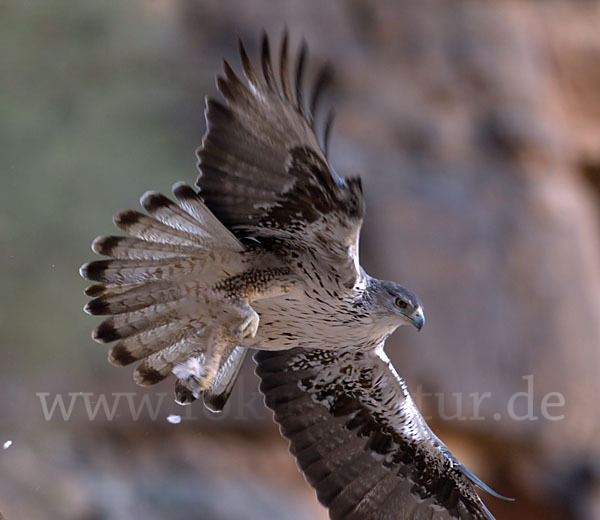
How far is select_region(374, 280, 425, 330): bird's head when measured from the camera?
4234mm

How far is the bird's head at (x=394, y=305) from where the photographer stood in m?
4.23

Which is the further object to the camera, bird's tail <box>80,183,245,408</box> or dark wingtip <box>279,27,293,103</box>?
bird's tail <box>80,183,245,408</box>

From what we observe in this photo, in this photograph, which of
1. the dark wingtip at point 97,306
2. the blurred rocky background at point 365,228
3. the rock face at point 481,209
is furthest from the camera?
the rock face at point 481,209

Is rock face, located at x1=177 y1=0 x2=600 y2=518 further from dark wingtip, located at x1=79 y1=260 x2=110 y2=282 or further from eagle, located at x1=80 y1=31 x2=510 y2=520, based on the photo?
dark wingtip, located at x1=79 y1=260 x2=110 y2=282

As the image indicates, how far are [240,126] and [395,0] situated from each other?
286 inches

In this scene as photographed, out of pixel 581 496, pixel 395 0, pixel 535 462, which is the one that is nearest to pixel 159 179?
pixel 395 0

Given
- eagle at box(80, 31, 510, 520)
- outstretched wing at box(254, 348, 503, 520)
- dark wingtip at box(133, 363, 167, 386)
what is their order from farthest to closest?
1. outstretched wing at box(254, 348, 503, 520)
2. dark wingtip at box(133, 363, 167, 386)
3. eagle at box(80, 31, 510, 520)

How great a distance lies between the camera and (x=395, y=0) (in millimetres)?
10086

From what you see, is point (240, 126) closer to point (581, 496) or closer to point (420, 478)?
point (420, 478)

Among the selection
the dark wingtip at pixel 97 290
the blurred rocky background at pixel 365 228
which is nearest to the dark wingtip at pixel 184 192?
the dark wingtip at pixel 97 290

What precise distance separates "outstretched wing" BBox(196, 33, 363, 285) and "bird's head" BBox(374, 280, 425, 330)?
0.28m

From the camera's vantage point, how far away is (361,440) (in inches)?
193

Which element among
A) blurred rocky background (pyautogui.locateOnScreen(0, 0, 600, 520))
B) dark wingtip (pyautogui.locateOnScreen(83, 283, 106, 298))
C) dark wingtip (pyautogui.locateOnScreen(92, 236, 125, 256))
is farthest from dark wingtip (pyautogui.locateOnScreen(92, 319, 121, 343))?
blurred rocky background (pyautogui.locateOnScreen(0, 0, 600, 520))

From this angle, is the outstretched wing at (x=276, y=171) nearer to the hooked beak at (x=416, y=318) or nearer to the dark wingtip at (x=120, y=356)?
the hooked beak at (x=416, y=318)
